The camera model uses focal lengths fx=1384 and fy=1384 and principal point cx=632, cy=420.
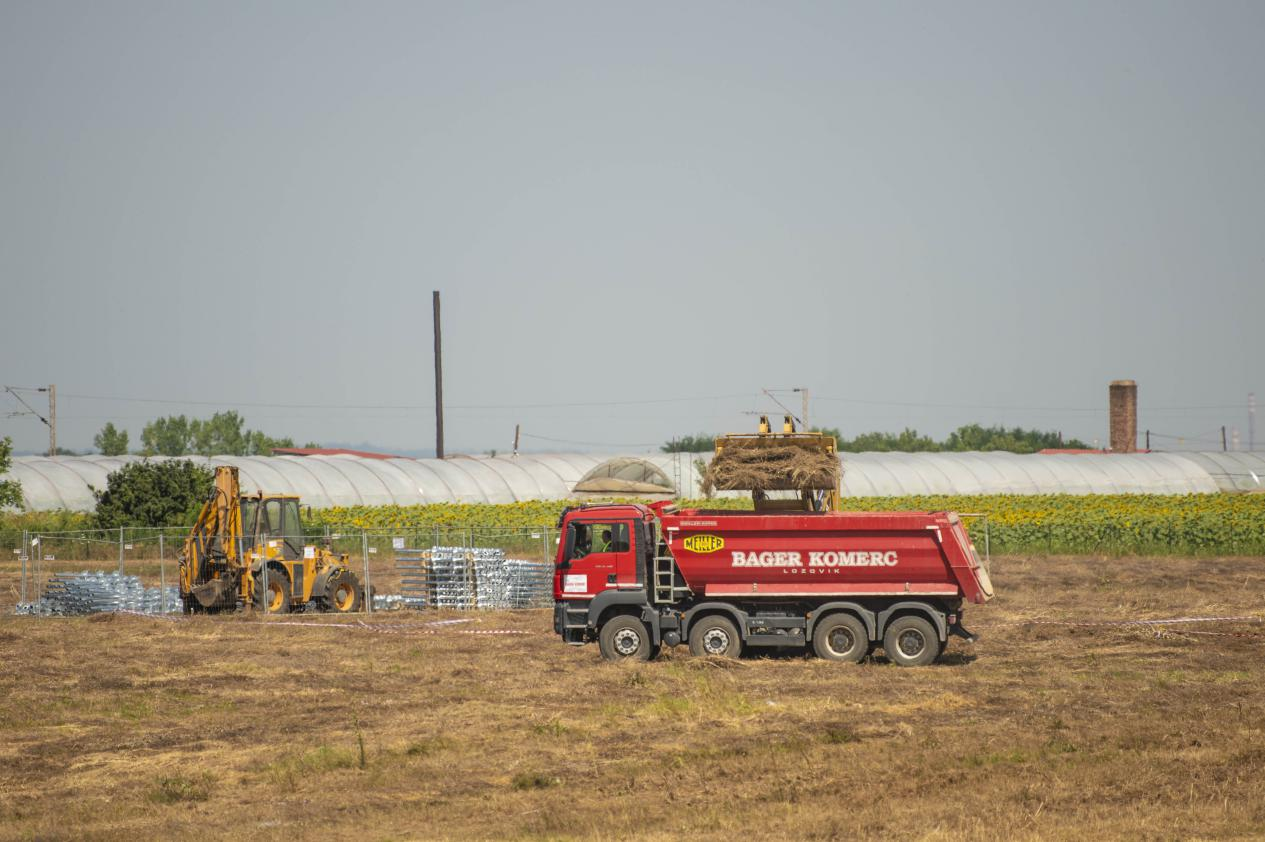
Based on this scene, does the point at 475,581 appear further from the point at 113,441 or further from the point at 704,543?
the point at 113,441

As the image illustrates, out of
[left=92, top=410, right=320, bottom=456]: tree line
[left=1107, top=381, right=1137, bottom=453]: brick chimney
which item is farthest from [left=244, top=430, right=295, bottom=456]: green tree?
[left=1107, top=381, right=1137, bottom=453]: brick chimney

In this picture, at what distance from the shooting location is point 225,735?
1672 centimetres

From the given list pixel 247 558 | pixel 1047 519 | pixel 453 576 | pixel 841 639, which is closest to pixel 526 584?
pixel 453 576

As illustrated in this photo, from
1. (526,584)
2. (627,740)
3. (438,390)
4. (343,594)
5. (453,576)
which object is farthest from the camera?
(438,390)

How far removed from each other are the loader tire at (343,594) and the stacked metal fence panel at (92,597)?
3.83 meters

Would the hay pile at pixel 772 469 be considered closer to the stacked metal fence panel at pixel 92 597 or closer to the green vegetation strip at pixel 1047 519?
the green vegetation strip at pixel 1047 519

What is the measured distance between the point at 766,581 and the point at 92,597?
17.9 metres

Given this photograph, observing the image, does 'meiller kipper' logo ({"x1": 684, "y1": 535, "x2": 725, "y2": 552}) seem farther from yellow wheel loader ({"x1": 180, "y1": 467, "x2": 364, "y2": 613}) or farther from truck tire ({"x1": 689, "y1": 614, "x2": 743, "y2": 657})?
yellow wheel loader ({"x1": 180, "y1": 467, "x2": 364, "y2": 613})

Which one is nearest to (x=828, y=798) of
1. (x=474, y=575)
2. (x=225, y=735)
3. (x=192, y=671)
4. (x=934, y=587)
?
(x=225, y=735)

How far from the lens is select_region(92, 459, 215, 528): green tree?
49.2m

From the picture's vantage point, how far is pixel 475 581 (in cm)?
3316

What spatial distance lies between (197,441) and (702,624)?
113 metres

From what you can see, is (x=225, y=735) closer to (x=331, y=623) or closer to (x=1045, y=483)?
(x=331, y=623)

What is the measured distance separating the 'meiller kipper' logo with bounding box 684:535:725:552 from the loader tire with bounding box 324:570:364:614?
12477 millimetres
